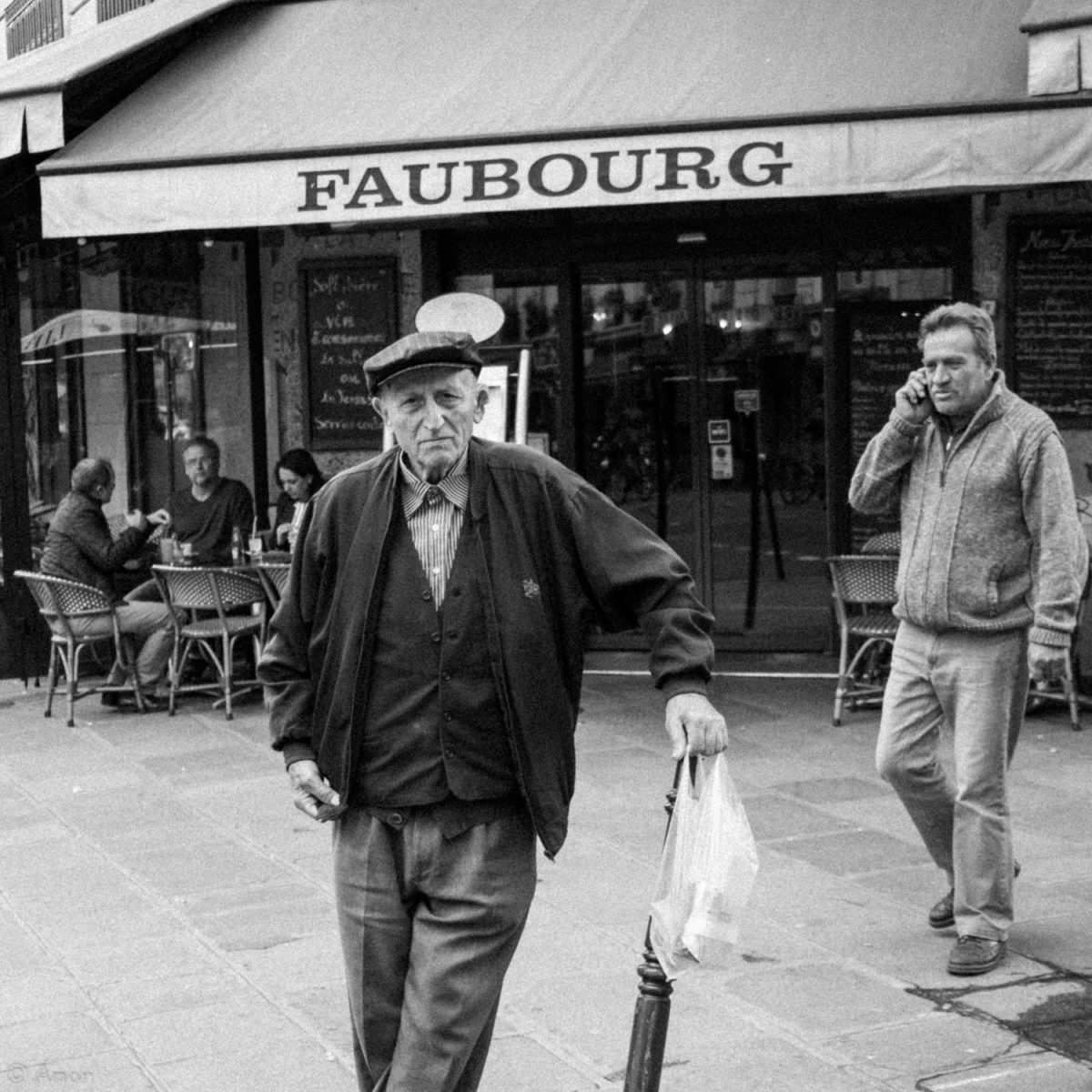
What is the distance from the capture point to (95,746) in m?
9.05

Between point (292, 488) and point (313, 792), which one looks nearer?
point (313, 792)

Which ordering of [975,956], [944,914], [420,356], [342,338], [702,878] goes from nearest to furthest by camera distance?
[702,878], [420,356], [975,956], [944,914], [342,338]

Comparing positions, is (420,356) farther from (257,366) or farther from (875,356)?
(257,366)

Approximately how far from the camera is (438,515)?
353 cm

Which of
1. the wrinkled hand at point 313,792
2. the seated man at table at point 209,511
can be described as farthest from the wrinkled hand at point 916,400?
the seated man at table at point 209,511

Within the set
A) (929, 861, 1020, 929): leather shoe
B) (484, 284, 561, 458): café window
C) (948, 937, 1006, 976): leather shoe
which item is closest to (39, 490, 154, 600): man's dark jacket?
(484, 284, 561, 458): café window

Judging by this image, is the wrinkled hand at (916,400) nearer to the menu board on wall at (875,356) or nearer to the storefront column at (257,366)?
the menu board on wall at (875,356)

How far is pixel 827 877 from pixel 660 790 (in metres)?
1.45

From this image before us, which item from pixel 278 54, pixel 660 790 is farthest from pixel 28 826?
pixel 278 54

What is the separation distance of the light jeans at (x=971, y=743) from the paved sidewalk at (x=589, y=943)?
0.73ft

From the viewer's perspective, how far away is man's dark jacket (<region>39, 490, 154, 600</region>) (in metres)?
9.88

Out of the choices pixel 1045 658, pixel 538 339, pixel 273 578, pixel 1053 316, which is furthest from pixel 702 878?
pixel 538 339

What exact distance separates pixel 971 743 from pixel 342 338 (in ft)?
22.0

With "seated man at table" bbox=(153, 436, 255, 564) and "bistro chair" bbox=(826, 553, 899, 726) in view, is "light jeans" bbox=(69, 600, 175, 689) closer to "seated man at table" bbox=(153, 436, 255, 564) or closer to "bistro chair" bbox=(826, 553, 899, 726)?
"seated man at table" bbox=(153, 436, 255, 564)
